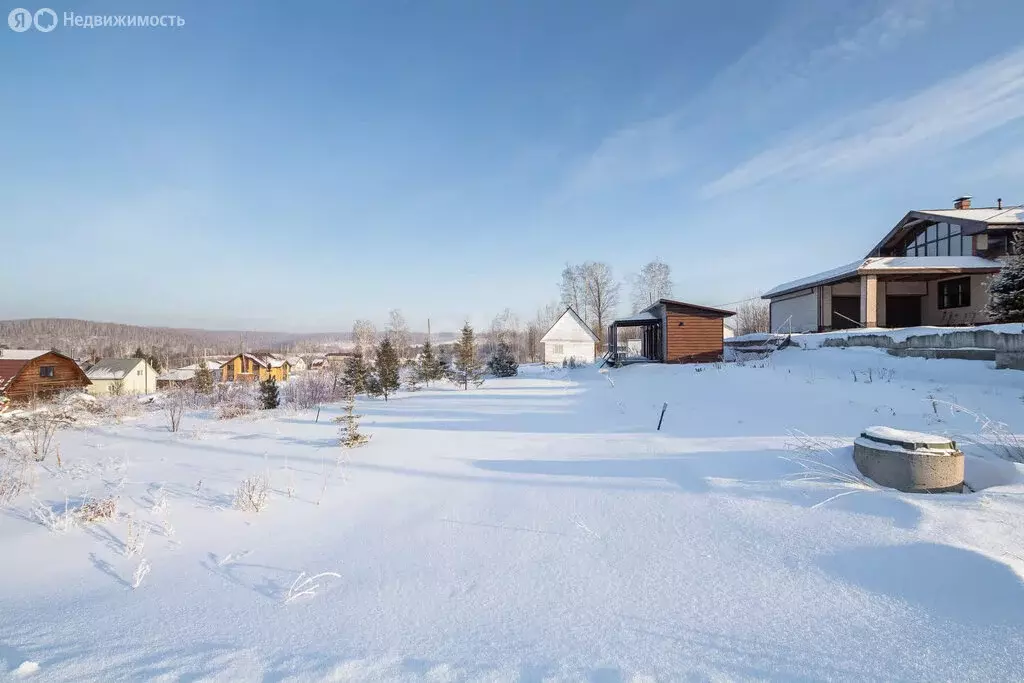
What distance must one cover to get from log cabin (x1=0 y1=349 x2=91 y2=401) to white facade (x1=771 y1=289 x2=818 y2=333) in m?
37.8

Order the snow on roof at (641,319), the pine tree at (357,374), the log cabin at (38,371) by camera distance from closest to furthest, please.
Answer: the snow on roof at (641,319) < the pine tree at (357,374) < the log cabin at (38,371)

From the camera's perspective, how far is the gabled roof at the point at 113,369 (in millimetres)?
44938

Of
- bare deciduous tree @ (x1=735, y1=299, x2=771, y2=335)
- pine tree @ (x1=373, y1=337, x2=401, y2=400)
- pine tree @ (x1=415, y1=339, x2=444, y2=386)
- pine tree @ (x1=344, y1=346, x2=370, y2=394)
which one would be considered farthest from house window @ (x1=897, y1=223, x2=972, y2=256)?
bare deciduous tree @ (x1=735, y1=299, x2=771, y2=335)

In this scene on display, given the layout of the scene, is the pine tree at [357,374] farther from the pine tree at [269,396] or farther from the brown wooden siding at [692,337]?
the brown wooden siding at [692,337]

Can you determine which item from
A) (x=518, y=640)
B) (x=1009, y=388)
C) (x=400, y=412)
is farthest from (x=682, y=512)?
(x=400, y=412)

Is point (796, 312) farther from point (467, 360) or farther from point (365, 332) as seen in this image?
point (365, 332)

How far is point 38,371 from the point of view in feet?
88.4

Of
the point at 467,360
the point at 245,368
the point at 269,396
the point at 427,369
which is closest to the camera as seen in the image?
the point at 269,396

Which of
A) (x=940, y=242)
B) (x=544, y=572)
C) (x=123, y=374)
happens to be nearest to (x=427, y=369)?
(x=544, y=572)

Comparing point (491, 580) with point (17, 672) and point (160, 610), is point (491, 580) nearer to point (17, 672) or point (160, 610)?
point (160, 610)

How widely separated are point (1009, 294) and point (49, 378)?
45938 millimetres

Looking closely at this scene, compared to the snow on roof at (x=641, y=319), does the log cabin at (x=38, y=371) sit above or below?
below

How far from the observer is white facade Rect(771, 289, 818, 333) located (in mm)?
20281

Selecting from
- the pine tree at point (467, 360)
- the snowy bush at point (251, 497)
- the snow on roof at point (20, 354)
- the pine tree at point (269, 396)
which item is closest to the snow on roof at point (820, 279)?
the pine tree at point (467, 360)
